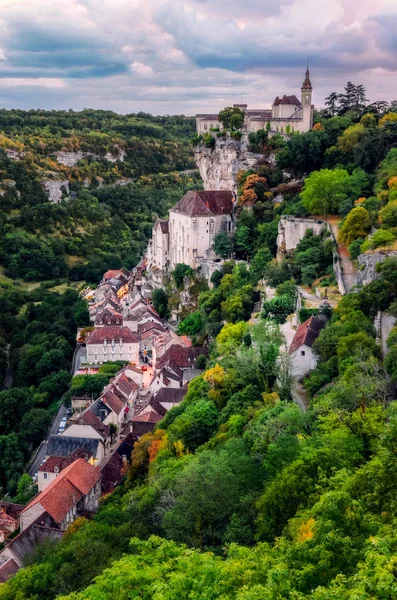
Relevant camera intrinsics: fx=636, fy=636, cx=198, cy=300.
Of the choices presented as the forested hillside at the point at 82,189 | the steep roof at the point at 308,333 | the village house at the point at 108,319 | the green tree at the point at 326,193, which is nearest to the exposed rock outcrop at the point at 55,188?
the forested hillside at the point at 82,189

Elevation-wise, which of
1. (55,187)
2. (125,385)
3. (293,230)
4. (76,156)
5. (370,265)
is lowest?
(125,385)

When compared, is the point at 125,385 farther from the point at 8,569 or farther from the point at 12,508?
the point at 8,569

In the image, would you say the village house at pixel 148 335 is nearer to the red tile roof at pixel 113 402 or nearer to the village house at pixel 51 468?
the red tile roof at pixel 113 402

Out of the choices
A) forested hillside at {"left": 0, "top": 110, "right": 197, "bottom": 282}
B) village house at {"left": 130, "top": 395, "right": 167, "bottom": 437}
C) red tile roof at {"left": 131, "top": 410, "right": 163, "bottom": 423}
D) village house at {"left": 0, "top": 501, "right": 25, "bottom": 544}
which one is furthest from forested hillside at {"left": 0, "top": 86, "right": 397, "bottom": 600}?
forested hillside at {"left": 0, "top": 110, "right": 197, "bottom": 282}

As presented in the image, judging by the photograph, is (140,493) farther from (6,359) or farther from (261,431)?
(6,359)

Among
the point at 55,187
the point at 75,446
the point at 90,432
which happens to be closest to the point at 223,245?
the point at 90,432

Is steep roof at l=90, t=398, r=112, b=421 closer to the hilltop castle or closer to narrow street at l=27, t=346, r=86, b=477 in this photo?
narrow street at l=27, t=346, r=86, b=477
